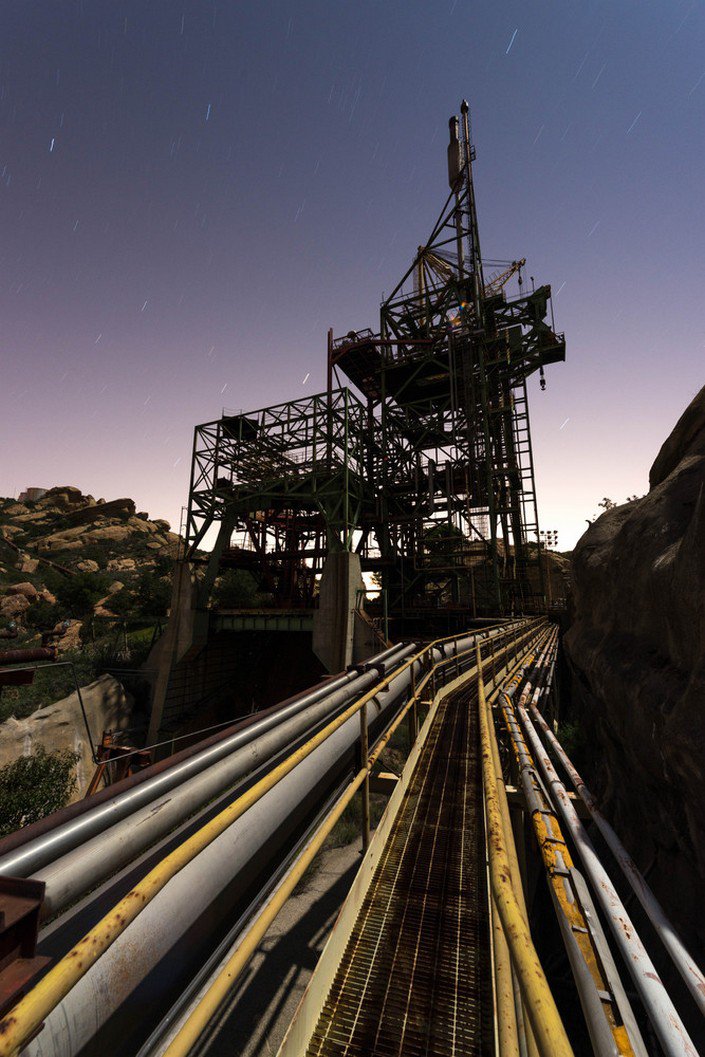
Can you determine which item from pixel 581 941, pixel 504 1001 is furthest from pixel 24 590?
pixel 504 1001

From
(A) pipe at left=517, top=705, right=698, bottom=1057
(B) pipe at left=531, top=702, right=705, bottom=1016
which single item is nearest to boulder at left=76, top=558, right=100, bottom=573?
(B) pipe at left=531, top=702, right=705, bottom=1016

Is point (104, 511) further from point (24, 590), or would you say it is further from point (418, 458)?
point (418, 458)

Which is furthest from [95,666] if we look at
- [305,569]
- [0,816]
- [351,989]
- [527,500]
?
[527,500]

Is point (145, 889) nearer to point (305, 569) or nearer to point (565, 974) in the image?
point (565, 974)

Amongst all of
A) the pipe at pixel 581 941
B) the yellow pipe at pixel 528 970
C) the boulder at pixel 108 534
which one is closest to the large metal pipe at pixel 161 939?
the yellow pipe at pixel 528 970

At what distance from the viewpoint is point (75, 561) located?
65375mm

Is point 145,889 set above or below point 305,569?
below

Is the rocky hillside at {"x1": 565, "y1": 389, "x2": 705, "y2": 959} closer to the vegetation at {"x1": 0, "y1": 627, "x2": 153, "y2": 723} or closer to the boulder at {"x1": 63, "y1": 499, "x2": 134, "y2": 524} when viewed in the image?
the vegetation at {"x1": 0, "y1": 627, "x2": 153, "y2": 723}

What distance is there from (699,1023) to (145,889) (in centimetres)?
621

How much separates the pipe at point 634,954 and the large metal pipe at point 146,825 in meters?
2.96

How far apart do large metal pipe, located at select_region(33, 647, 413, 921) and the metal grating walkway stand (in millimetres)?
1597

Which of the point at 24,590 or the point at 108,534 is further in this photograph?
the point at 108,534

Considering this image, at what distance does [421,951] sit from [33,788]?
21675 mm

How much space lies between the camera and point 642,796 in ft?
20.2
